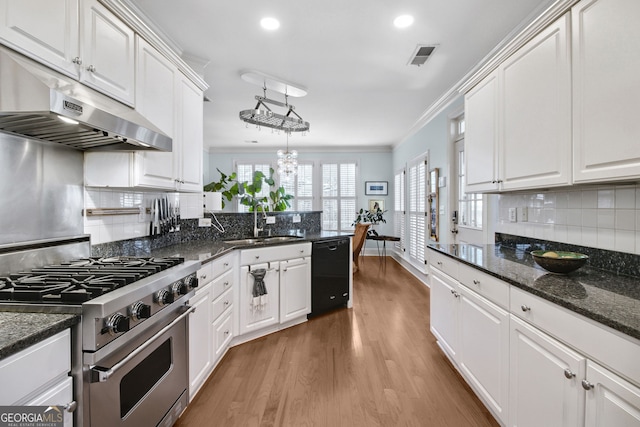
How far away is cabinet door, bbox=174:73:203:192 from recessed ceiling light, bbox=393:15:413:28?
1697mm

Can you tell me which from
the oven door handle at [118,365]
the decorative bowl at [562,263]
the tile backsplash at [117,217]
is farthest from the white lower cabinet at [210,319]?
the decorative bowl at [562,263]

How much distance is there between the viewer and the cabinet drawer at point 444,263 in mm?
2158

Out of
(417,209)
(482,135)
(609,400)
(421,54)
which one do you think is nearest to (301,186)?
(417,209)

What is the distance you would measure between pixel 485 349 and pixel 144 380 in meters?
1.76

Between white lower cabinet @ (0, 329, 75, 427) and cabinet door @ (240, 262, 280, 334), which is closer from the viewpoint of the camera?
white lower cabinet @ (0, 329, 75, 427)

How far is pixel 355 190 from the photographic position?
24.6ft

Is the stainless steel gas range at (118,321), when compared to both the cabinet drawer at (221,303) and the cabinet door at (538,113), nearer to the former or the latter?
the cabinet drawer at (221,303)

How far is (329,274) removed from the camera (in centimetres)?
346

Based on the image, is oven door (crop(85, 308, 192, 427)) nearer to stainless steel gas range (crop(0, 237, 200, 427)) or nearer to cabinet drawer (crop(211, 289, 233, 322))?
stainless steel gas range (crop(0, 237, 200, 427))

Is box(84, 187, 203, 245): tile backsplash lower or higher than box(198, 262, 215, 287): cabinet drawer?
higher

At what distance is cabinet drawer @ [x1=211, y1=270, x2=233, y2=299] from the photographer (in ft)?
7.27

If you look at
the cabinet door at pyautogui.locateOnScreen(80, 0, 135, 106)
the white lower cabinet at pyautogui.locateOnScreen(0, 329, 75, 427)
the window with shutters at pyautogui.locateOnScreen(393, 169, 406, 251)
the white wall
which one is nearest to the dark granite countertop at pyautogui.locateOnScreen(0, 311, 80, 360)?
the white lower cabinet at pyautogui.locateOnScreen(0, 329, 75, 427)

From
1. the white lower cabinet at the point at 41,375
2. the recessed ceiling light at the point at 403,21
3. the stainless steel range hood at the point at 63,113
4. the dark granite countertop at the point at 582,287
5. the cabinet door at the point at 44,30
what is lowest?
the white lower cabinet at the point at 41,375

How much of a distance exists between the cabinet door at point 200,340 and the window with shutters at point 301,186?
5535mm
